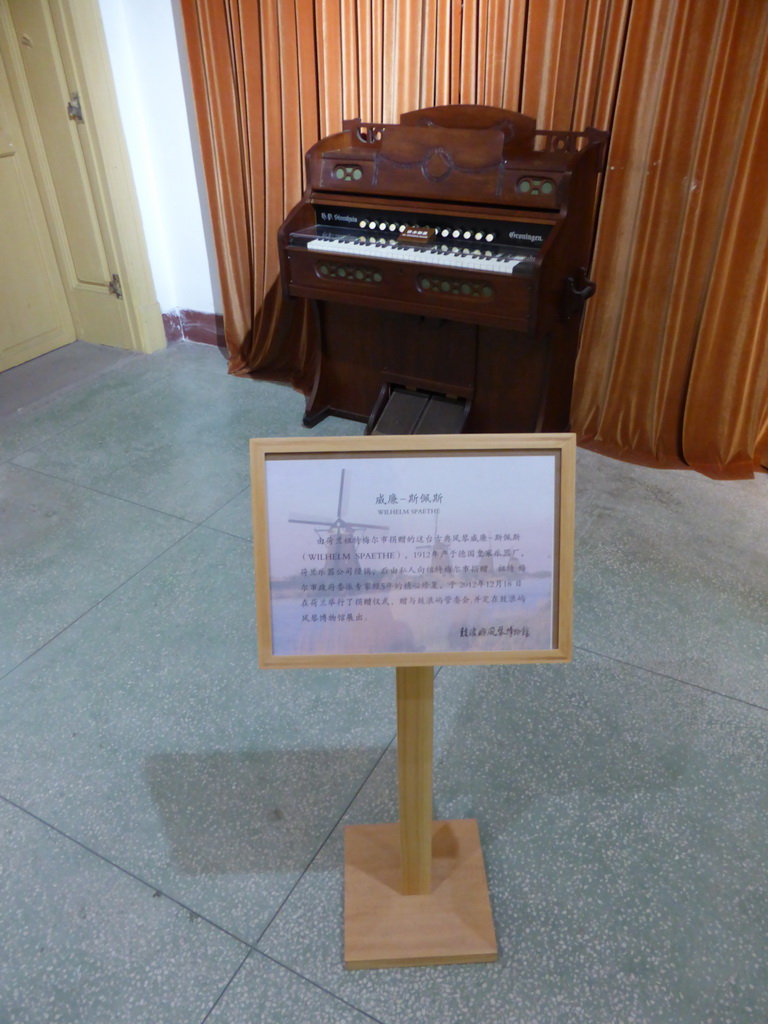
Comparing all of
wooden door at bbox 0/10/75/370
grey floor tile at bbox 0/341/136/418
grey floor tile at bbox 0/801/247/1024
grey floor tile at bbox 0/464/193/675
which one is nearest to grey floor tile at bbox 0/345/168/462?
grey floor tile at bbox 0/341/136/418

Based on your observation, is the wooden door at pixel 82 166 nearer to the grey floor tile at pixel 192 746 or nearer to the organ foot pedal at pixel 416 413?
the organ foot pedal at pixel 416 413

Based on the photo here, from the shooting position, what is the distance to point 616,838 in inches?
54.4

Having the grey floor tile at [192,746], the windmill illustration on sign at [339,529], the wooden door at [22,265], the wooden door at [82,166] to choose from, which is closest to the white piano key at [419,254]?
the grey floor tile at [192,746]

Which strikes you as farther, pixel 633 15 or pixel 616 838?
pixel 633 15

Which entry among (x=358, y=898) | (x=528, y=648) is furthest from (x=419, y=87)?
(x=358, y=898)

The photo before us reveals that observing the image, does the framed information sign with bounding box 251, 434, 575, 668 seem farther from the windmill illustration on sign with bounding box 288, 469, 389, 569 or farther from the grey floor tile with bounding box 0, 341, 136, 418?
the grey floor tile with bounding box 0, 341, 136, 418

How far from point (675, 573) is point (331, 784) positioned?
44.9 inches

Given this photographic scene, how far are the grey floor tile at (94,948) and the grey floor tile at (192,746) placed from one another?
0.13 ft

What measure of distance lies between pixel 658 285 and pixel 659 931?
1.88m

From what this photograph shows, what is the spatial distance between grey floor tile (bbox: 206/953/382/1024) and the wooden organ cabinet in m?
1.70

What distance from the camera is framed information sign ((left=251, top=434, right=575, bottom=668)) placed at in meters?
0.90

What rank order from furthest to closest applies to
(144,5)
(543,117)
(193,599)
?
(144,5) < (543,117) < (193,599)

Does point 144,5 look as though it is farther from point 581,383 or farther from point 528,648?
point 528,648

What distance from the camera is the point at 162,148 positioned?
10.3 ft
